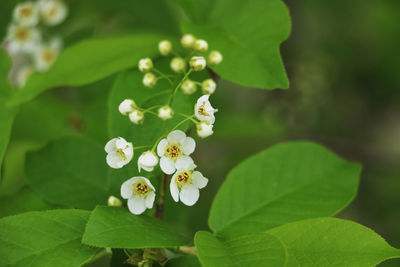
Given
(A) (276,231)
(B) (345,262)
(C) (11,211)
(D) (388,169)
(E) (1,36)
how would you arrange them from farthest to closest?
(D) (388,169), (E) (1,36), (C) (11,211), (A) (276,231), (B) (345,262)

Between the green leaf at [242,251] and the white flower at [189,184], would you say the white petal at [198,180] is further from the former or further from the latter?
the green leaf at [242,251]

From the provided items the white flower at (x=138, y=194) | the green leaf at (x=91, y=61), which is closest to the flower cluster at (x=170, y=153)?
the white flower at (x=138, y=194)

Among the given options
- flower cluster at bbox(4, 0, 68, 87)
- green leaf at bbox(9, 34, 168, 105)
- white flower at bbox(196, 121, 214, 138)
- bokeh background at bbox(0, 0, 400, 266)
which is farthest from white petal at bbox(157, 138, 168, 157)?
flower cluster at bbox(4, 0, 68, 87)

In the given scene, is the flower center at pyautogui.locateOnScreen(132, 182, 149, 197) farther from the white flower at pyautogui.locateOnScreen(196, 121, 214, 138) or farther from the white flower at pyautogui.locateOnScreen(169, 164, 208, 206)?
the white flower at pyautogui.locateOnScreen(196, 121, 214, 138)

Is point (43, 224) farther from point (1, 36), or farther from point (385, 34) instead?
point (385, 34)

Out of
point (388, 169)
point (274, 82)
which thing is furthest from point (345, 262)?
point (388, 169)
